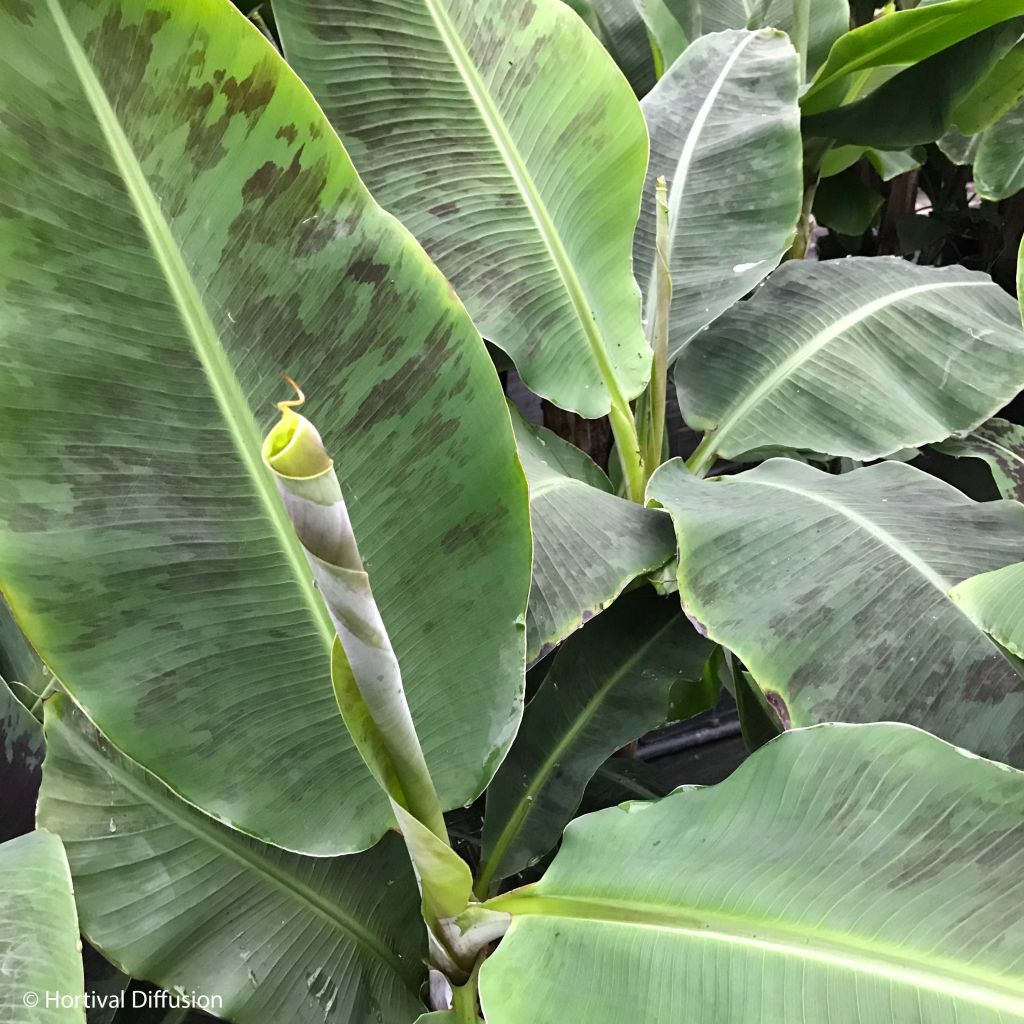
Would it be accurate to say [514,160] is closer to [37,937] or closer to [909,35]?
[909,35]

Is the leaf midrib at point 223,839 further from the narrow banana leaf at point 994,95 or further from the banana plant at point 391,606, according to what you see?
A: the narrow banana leaf at point 994,95

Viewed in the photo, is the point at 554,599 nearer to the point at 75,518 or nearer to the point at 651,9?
the point at 75,518

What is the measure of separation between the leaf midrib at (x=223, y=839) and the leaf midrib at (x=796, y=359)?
48 cm

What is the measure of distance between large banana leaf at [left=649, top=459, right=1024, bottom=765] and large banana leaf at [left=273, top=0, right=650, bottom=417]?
Answer: 153 mm

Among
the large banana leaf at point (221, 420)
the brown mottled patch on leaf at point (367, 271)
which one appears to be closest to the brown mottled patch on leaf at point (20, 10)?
the large banana leaf at point (221, 420)

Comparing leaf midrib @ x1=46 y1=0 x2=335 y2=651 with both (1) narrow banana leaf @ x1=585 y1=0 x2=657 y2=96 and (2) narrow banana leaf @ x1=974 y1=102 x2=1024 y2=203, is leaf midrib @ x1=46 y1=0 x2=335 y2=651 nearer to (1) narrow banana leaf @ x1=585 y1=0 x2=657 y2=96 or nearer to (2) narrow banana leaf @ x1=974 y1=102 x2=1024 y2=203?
(1) narrow banana leaf @ x1=585 y1=0 x2=657 y2=96

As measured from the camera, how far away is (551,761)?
0.58 m

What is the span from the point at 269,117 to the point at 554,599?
0.30 m

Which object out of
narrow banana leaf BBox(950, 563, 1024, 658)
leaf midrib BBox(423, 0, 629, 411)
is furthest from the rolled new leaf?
leaf midrib BBox(423, 0, 629, 411)

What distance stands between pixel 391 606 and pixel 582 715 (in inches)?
9.8

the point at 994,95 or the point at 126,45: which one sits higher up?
the point at 126,45

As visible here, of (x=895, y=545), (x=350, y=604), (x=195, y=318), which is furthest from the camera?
(x=895, y=545)

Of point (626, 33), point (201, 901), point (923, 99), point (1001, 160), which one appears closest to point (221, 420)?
point (201, 901)

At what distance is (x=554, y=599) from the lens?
1.57ft
